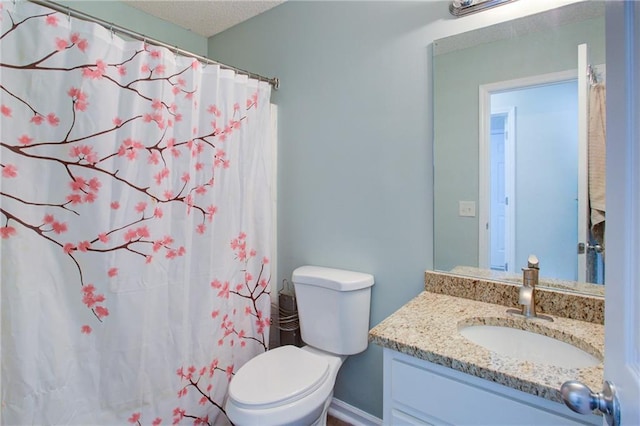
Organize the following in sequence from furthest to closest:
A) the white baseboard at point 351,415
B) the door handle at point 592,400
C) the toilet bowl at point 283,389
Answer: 1. the white baseboard at point 351,415
2. the toilet bowl at point 283,389
3. the door handle at point 592,400

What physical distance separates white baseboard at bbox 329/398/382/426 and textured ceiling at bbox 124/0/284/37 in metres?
2.39

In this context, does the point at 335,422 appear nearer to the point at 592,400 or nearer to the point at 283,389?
the point at 283,389

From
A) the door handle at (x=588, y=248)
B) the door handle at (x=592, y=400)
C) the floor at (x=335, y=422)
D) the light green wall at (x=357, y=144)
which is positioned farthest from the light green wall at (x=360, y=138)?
the door handle at (x=592, y=400)

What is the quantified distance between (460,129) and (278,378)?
1333 millimetres

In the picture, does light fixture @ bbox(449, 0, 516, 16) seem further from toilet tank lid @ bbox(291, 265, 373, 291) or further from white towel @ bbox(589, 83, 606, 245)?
toilet tank lid @ bbox(291, 265, 373, 291)

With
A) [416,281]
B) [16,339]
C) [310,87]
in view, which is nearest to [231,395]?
[16,339]

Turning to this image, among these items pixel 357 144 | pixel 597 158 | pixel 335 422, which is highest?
pixel 357 144

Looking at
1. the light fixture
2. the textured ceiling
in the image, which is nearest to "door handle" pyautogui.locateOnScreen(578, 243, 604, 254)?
the light fixture

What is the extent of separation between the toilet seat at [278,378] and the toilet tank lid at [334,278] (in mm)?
348

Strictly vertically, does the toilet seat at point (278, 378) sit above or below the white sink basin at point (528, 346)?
below

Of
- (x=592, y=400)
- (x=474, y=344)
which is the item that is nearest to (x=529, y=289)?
(x=474, y=344)

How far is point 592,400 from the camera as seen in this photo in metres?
0.54

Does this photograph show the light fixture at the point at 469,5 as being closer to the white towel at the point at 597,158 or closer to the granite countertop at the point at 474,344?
the white towel at the point at 597,158

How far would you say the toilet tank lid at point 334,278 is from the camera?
5.04 ft
